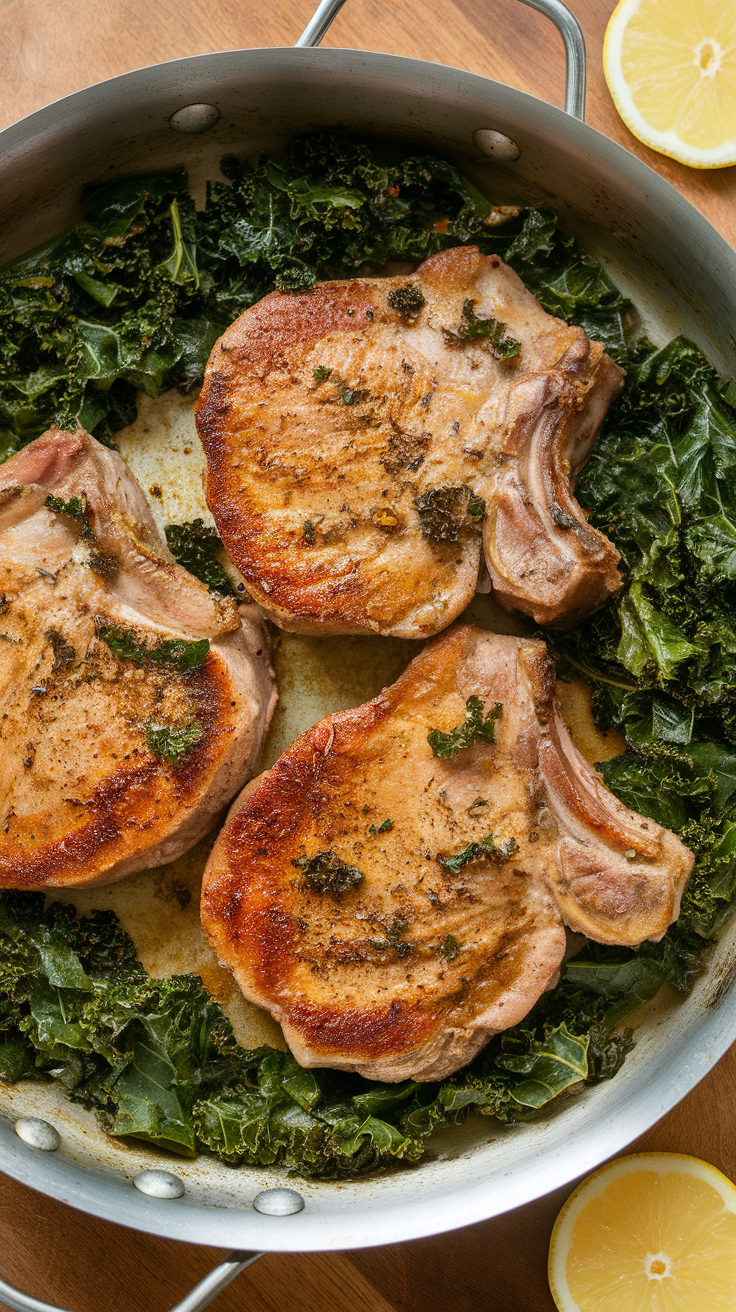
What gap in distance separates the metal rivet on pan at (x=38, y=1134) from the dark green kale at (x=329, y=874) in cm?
137

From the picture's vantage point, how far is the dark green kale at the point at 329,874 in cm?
334

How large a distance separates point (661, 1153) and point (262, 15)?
191 inches

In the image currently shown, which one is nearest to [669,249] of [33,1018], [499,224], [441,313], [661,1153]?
[499,224]

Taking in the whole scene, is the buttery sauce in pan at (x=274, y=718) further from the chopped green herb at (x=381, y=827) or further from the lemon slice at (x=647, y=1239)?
the lemon slice at (x=647, y=1239)

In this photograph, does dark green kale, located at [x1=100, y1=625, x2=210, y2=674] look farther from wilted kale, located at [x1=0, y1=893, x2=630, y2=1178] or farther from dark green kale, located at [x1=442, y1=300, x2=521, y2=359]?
dark green kale, located at [x1=442, y1=300, x2=521, y2=359]

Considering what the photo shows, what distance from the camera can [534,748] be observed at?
3.39 metres

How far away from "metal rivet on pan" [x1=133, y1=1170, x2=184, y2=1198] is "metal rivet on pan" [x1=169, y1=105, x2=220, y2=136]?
13.4ft

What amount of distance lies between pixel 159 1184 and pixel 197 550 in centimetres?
244

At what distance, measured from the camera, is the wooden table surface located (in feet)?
11.9

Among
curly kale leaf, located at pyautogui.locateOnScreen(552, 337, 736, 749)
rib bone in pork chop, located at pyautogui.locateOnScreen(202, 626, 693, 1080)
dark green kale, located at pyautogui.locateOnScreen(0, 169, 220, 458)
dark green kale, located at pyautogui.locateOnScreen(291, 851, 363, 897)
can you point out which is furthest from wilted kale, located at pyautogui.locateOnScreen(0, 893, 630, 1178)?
dark green kale, located at pyautogui.locateOnScreen(0, 169, 220, 458)

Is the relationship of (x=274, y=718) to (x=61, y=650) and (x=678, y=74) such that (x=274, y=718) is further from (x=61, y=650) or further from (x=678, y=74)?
(x=678, y=74)

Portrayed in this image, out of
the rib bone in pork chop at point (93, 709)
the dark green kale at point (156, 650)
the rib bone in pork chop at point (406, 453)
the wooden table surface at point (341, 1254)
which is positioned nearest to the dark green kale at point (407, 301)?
the rib bone in pork chop at point (406, 453)

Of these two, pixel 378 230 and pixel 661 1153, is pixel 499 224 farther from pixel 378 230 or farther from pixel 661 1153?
pixel 661 1153

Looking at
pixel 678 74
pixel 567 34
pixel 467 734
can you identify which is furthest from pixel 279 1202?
pixel 678 74
